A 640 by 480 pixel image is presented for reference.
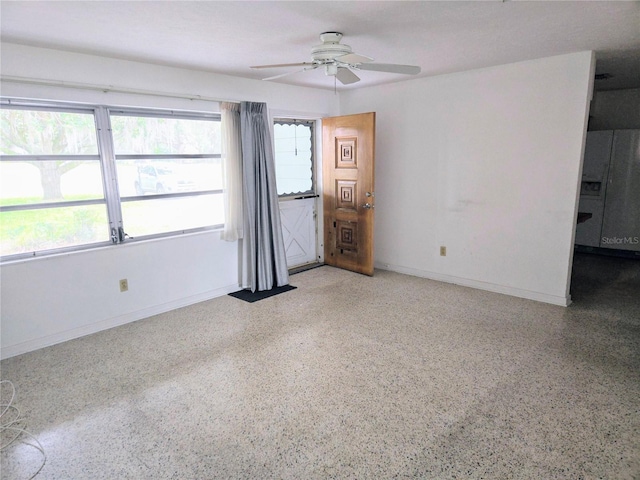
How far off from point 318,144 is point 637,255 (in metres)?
4.80

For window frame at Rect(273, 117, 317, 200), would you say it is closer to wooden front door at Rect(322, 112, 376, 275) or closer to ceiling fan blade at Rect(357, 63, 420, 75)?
wooden front door at Rect(322, 112, 376, 275)

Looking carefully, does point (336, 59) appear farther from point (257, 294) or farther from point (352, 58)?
point (257, 294)

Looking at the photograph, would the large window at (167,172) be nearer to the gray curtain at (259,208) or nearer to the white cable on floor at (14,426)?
the gray curtain at (259,208)

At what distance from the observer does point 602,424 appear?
2121 millimetres

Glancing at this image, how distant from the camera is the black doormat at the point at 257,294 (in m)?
4.21

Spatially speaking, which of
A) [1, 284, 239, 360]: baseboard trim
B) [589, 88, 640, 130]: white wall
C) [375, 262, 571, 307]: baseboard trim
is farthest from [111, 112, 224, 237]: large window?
[589, 88, 640, 130]: white wall

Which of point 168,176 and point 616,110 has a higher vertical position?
point 616,110

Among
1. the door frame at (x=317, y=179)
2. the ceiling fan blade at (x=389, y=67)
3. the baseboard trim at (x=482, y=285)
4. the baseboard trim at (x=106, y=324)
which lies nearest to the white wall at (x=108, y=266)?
the baseboard trim at (x=106, y=324)

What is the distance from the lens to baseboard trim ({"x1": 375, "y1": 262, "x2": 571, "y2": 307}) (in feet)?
12.6

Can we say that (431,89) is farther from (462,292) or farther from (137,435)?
(137,435)

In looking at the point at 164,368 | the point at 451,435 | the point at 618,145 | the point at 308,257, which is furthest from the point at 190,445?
the point at 618,145

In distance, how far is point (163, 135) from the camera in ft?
12.4

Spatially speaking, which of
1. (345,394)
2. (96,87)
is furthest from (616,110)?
(96,87)

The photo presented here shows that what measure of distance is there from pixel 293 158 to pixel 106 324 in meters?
2.98
